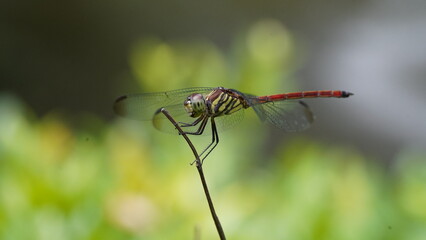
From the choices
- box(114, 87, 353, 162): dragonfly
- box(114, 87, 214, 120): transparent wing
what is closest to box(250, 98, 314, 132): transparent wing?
box(114, 87, 353, 162): dragonfly

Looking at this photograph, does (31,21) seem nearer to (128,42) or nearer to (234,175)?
(128,42)

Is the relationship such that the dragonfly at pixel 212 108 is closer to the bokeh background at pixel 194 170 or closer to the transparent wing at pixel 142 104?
the transparent wing at pixel 142 104

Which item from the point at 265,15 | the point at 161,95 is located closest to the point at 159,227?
the point at 161,95

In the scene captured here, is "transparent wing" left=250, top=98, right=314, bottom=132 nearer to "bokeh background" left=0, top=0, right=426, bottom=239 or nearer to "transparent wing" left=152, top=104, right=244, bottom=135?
"transparent wing" left=152, top=104, right=244, bottom=135

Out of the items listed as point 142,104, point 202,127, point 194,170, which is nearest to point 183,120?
point 202,127

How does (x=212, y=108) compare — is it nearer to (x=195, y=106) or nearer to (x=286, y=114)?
(x=195, y=106)

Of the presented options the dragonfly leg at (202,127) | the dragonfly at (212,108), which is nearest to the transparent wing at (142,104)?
the dragonfly at (212,108)

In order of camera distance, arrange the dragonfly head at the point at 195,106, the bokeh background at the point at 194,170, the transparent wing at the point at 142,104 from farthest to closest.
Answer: the bokeh background at the point at 194,170 < the transparent wing at the point at 142,104 < the dragonfly head at the point at 195,106
